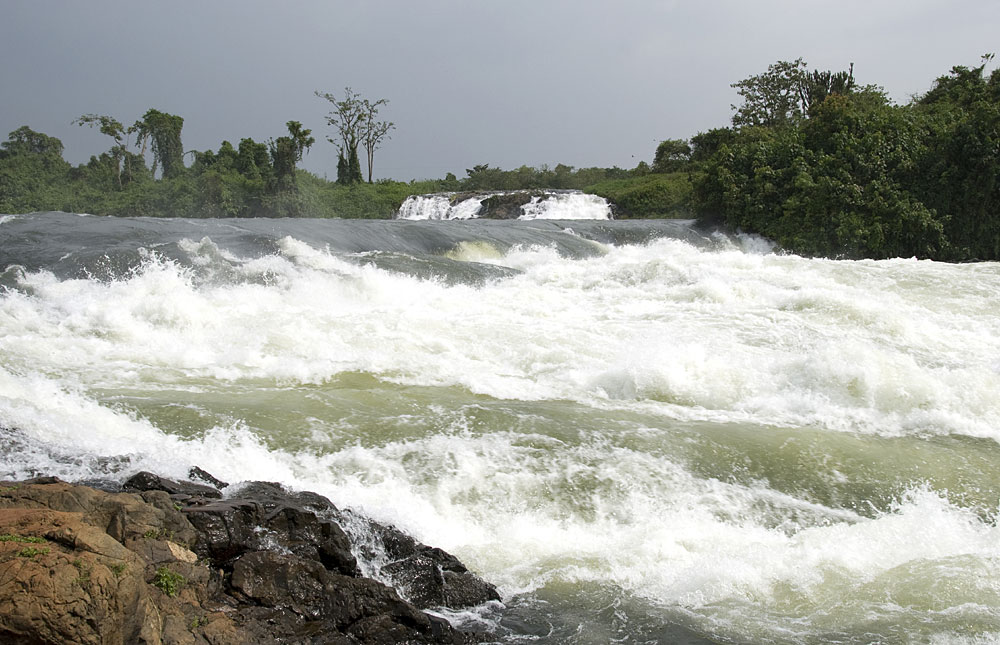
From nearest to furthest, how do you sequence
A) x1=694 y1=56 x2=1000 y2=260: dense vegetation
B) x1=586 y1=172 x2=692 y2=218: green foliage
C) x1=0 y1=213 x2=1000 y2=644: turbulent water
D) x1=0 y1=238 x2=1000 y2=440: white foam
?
x1=0 y1=213 x2=1000 y2=644: turbulent water < x1=0 y1=238 x2=1000 y2=440: white foam < x1=694 y1=56 x2=1000 y2=260: dense vegetation < x1=586 y1=172 x2=692 y2=218: green foliage

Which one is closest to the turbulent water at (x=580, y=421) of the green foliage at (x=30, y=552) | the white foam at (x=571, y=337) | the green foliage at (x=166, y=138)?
the white foam at (x=571, y=337)

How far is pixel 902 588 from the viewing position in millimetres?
3645

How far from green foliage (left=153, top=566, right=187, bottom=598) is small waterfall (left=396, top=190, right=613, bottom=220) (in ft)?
78.9

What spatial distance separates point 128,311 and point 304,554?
5.60m

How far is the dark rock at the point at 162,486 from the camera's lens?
3332 mm

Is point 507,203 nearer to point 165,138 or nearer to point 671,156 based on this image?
point 671,156

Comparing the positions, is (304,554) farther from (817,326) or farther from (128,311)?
(817,326)

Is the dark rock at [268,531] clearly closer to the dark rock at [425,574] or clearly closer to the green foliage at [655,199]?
the dark rock at [425,574]

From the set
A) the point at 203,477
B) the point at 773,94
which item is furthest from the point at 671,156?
the point at 203,477

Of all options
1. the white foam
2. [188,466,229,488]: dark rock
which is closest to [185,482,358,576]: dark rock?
[188,466,229,488]: dark rock

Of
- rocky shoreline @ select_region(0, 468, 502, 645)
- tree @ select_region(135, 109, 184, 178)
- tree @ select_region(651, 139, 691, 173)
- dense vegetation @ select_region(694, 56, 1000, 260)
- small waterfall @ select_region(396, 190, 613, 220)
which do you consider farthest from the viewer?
tree @ select_region(135, 109, 184, 178)

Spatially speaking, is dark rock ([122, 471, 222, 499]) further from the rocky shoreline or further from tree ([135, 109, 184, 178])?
tree ([135, 109, 184, 178])

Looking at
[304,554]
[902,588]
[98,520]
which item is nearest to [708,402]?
[902,588]

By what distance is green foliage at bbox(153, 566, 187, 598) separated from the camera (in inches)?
103
